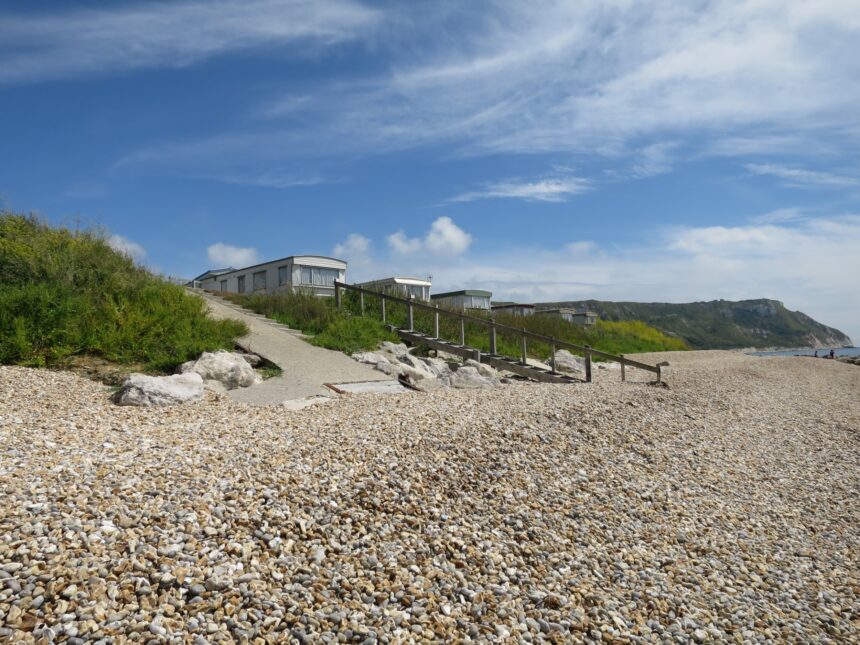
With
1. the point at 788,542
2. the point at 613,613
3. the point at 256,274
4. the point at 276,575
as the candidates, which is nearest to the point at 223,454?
the point at 276,575

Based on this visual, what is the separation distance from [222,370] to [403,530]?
633 cm

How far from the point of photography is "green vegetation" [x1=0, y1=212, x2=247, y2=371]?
9312 mm

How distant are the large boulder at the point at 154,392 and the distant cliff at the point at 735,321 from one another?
92177 millimetres

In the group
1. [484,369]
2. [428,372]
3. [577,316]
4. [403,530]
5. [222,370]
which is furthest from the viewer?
[577,316]

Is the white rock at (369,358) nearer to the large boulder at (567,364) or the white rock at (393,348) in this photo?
the white rock at (393,348)

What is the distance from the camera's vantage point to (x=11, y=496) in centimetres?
394

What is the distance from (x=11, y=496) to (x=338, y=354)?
8.83m

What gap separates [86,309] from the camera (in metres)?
10.2

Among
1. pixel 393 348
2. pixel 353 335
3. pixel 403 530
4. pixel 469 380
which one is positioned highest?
pixel 353 335

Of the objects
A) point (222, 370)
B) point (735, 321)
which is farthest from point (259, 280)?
point (735, 321)

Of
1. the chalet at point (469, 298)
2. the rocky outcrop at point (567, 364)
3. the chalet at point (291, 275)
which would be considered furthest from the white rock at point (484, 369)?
the chalet at point (469, 298)

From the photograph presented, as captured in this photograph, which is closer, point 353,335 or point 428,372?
point 428,372

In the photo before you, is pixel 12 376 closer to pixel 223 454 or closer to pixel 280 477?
pixel 223 454

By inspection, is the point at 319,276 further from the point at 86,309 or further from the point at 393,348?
the point at 86,309
